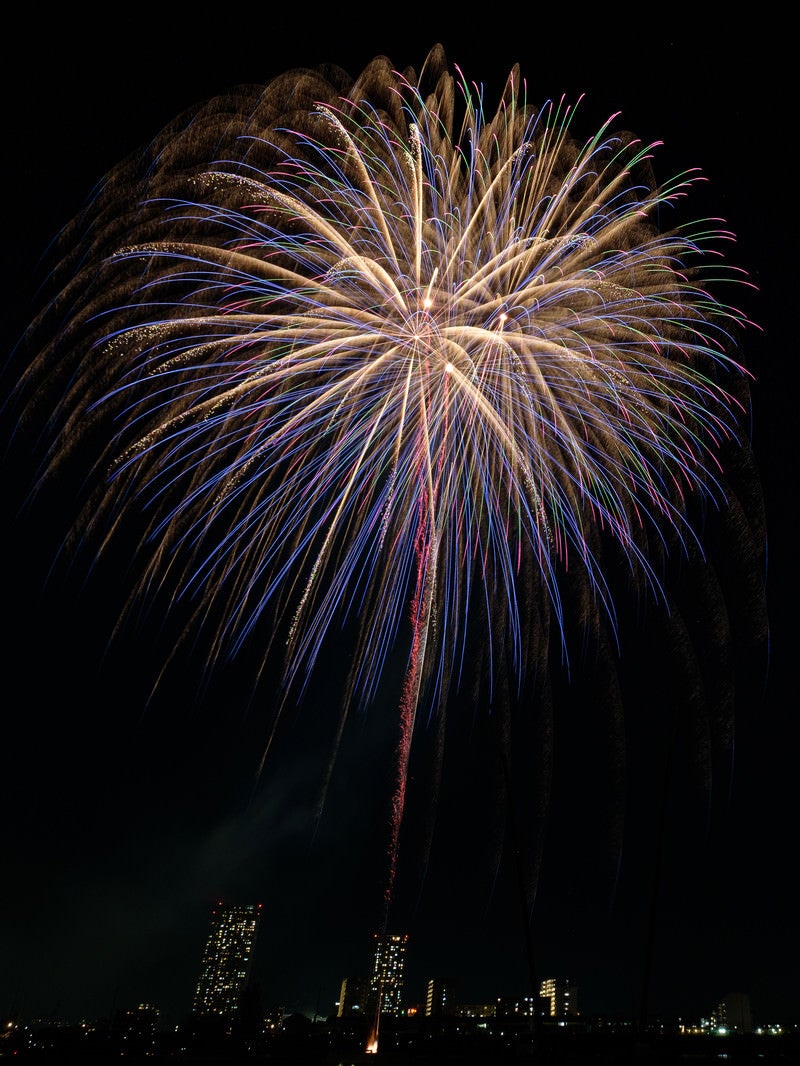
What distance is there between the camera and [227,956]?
155 m

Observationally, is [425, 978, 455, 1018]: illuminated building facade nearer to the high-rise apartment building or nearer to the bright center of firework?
the high-rise apartment building

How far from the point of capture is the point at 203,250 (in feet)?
50.5

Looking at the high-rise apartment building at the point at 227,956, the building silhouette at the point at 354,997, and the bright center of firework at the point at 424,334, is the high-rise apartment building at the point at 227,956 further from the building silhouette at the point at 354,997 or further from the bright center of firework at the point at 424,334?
the bright center of firework at the point at 424,334

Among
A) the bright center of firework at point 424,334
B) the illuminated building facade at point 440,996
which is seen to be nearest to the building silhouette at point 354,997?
the illuminated building facade at point 440,996

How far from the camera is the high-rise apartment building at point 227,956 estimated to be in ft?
503

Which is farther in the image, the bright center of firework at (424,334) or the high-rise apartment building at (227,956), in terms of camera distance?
the high-rise apartment building at (227,956)

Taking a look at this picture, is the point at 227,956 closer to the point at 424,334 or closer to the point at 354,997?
the point at 354,997

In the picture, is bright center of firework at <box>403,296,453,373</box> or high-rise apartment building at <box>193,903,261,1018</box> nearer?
bright center of firework at <box>403,296,453,373</box>

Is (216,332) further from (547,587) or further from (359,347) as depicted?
(547,587)

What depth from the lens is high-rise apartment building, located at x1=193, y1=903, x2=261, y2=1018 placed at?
153375mm

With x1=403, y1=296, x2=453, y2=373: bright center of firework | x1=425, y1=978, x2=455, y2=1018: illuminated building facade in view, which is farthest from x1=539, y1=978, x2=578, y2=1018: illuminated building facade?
x1=403, y1=296, x2=453, y2=373: bright center of firework

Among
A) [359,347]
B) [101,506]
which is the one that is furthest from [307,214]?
[101,506]

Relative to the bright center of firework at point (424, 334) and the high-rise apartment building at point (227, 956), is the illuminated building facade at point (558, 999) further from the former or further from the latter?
the bright center of firework at point (424, 334)

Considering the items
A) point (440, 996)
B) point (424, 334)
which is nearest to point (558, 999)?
point (440, 996)
